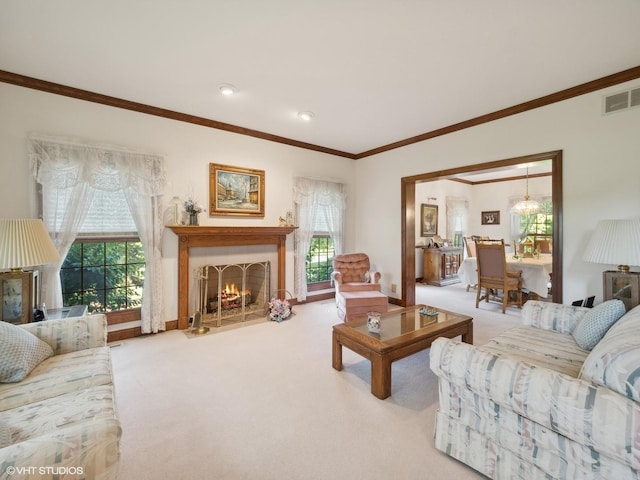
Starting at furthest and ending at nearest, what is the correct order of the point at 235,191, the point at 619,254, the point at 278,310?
1. the point at 235,191
2. the point at 278,310
3. the point at 619,254

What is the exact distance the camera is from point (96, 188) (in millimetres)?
3033

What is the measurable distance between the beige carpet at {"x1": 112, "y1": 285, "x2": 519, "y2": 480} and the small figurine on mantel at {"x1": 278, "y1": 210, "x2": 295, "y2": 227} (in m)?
1.93

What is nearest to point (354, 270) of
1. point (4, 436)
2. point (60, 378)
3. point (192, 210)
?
point (192, 210)

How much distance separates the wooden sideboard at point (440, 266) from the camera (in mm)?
6715

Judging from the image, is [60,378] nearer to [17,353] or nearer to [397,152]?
[17,353]

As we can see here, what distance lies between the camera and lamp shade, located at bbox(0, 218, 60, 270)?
71.7 inches

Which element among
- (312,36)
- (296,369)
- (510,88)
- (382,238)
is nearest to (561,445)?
(296,369)

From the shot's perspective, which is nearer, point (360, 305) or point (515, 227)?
point (360, 305)

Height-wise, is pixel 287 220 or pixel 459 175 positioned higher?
pixel 459 175

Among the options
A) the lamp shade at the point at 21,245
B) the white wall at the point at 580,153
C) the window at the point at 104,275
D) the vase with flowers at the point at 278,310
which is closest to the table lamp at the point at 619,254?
the white wall at the point at 580,153

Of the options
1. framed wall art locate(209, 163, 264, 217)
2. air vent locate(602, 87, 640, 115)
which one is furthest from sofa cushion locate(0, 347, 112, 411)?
air vent locate(602, 87, 640, 115)

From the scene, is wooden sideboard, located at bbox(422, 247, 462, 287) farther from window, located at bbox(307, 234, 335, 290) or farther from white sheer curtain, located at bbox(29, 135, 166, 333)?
white sheer curtain, located at bbox(29, 135, 166, 333)

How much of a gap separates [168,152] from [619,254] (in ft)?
15.5

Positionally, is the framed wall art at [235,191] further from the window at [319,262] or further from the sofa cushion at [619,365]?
the sofa cushion at [619,365]
